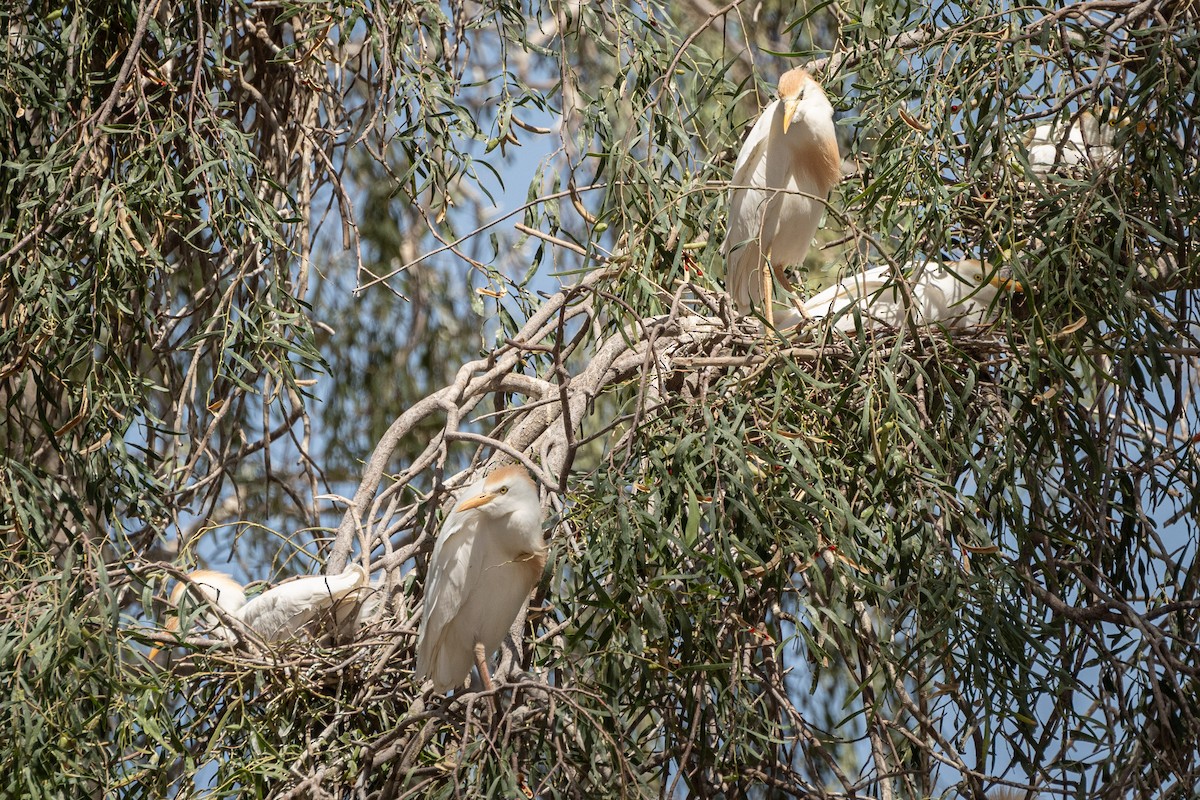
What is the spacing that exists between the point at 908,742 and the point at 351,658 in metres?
0.85

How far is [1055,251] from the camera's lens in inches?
69.1

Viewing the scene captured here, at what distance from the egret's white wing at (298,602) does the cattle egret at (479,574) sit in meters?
0.26

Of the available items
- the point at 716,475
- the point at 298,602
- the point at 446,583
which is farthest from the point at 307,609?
the point at 716,475

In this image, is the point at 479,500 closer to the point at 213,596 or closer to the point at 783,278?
the point at 213,596

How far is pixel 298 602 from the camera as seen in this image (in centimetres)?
241

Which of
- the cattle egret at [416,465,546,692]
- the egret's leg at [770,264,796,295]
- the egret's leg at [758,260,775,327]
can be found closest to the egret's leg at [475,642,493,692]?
the cattle egret at [416,465,546,692]

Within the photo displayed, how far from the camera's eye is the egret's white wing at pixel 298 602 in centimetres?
233

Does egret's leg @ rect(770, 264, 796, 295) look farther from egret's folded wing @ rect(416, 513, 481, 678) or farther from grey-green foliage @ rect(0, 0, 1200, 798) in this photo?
egret's folded wing @ rect(416, 513, 481, 678)

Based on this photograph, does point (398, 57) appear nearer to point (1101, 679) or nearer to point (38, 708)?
point (38, 708)

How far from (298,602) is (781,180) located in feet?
3.97

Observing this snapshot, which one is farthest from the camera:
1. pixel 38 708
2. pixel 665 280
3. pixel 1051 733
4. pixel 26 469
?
pixel 665 280

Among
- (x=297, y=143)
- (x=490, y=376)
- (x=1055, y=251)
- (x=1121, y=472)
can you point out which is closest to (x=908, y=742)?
(x=1121, y=472)

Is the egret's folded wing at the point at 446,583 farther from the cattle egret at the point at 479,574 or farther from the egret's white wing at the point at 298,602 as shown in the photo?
the egret's white wing at the point at 298,602

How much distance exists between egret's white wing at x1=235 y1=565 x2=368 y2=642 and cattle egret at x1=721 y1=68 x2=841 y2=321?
2.94 feet
